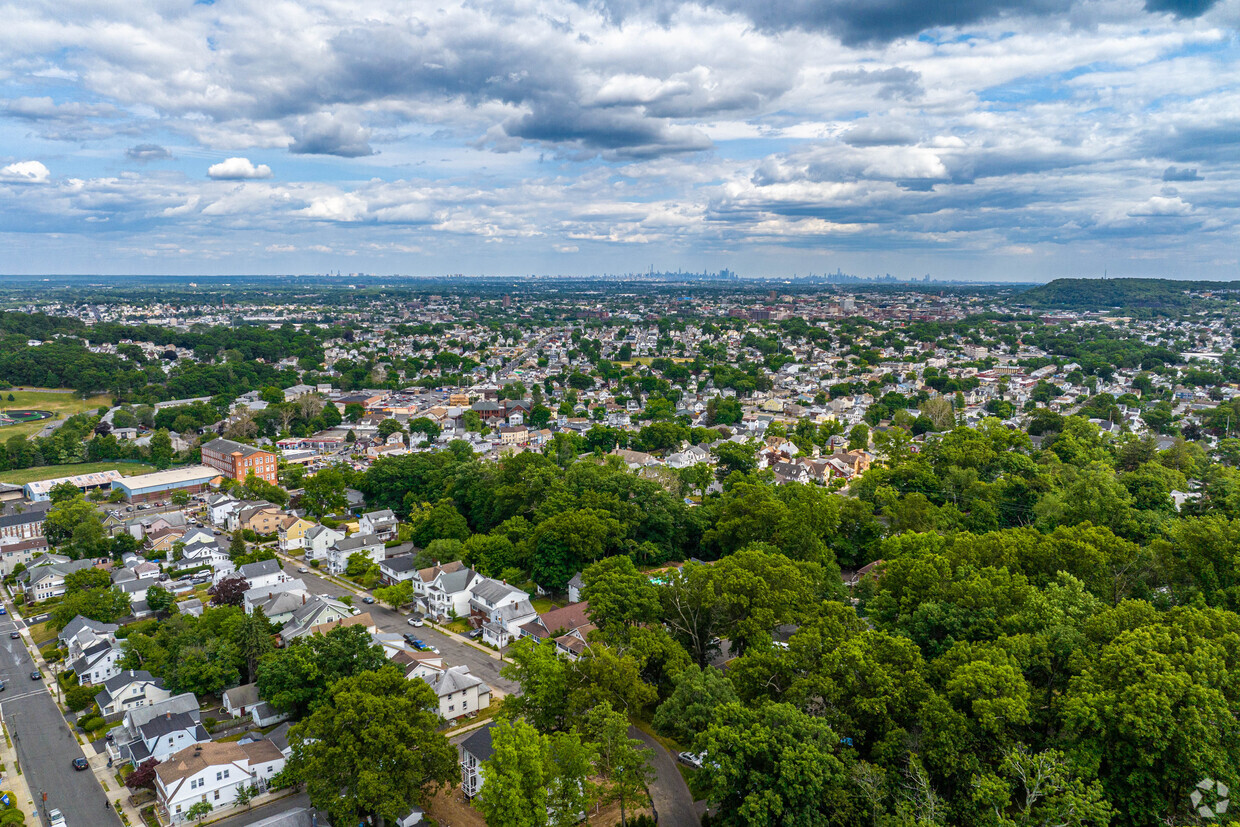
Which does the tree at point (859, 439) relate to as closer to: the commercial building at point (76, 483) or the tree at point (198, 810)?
the tree at point (198, 810)

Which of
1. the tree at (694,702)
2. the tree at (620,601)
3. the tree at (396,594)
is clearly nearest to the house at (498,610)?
the tree at (396,594)

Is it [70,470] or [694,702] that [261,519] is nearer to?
[70,470]

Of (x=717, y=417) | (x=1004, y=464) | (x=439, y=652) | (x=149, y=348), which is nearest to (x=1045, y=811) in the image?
(x=439, y=652)

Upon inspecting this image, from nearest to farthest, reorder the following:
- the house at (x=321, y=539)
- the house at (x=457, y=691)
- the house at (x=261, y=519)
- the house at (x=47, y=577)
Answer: the house at (x=457, y=691), the house at (x=47, y=577), the house at (x=321, y=539), the house at (x=261, y=519)

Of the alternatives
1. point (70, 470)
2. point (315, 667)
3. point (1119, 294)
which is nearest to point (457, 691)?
point (315, 667)

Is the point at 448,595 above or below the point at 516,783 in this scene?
below

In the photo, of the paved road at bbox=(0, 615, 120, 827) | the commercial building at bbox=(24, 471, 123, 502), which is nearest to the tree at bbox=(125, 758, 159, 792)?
the paved road at bbox=(0, 615, 120, 827)

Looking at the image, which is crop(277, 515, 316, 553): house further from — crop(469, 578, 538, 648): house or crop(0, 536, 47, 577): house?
crop(469, 578, 538, 648): house
